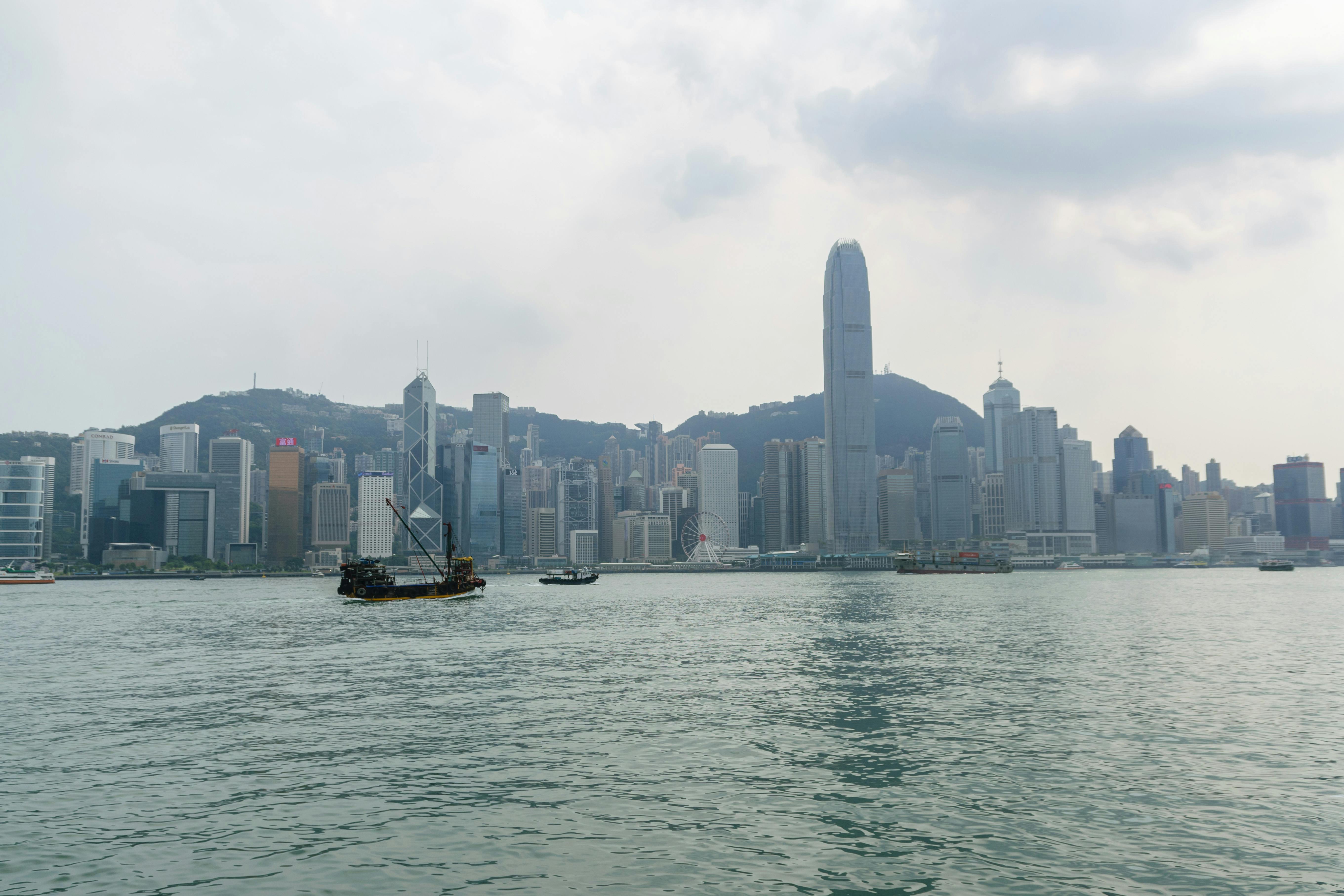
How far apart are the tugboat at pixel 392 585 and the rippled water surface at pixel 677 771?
75.7 metres

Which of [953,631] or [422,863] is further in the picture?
[953,631]

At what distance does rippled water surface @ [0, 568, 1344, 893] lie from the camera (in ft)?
71.1

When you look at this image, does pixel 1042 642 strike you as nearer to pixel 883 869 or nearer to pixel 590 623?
pixel 590 623

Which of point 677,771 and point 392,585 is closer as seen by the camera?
point 677,771

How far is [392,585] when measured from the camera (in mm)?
150500

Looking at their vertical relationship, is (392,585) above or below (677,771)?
below

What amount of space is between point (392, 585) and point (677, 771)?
12786 cm

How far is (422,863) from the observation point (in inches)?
874

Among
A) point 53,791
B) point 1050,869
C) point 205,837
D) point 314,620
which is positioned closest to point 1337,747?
point 1050,869

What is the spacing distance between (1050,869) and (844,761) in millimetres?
11863

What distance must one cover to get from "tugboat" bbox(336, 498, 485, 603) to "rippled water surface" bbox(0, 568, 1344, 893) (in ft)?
248

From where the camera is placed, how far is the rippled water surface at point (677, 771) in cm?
2167

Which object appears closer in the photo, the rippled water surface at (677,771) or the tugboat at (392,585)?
the rippled water surface at (677,771)

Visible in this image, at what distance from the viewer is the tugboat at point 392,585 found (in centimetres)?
14725
